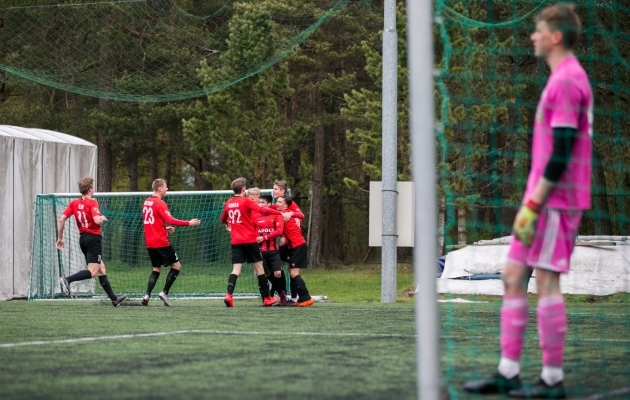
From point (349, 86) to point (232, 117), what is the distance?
4.92 m

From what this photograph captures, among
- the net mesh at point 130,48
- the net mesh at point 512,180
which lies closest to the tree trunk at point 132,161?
the net mesh at point 512,180

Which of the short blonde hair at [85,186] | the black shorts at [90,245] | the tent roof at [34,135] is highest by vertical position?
the tent roof at [34,135]

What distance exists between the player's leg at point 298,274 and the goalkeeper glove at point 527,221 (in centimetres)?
1012

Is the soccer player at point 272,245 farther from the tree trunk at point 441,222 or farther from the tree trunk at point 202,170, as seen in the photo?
the tree trunk at point 202,170

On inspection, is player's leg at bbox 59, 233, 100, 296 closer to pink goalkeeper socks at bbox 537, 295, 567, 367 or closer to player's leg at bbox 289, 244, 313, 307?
player's leg at bbox 289, 244, 313, 307

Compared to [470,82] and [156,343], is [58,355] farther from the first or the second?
[470,82]

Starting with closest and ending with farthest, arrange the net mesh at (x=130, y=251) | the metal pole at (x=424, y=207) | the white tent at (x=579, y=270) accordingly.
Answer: the metal pole at (x=424, y=207) < the white tent at (x=579, y=270) < the net mesh at (x=130, y=251)

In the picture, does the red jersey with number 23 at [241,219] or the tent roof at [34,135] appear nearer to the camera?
the red jersey with number 23 at [241,219]

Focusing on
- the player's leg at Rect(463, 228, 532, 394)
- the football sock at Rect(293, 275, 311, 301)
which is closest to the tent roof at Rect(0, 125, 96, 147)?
the football sock at Rect(293, 275, 311, 301)

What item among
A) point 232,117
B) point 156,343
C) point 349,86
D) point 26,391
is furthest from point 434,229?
point 349,86

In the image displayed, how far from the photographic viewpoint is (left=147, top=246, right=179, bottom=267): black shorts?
49.8 feet

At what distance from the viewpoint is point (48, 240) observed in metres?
20.1

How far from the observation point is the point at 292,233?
52.2 feet

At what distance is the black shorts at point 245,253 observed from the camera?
1477 cm
